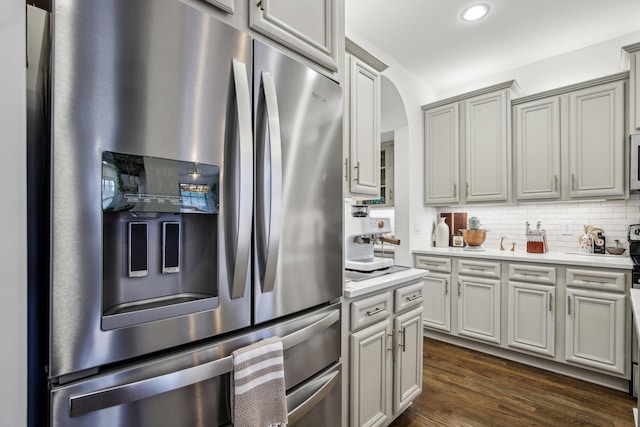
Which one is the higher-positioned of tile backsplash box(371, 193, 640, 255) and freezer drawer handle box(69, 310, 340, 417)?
tile backsplash box(371, 193, 640, 255)

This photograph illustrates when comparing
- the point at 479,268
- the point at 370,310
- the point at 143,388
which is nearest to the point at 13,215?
the point at 143,388

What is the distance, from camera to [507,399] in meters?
2.25

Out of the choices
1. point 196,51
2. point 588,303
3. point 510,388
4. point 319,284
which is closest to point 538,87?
point 588,303

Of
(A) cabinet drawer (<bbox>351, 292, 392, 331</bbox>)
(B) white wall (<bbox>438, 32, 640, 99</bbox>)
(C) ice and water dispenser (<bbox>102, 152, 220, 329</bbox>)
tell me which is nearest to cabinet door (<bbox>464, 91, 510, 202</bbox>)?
(B) white wall (<bbox>438, 32, 640, 99</bbox>)

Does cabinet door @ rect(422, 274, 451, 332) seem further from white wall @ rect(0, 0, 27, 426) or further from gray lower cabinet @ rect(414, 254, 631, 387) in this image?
white wall @ rect(0, 0, 27, 426)

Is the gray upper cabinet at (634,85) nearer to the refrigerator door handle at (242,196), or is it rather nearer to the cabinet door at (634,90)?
the cabinet door at (634,90)

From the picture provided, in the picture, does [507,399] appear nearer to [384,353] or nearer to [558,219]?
[384,353]

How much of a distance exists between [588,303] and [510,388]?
0.91 meters

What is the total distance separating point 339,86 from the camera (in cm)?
139

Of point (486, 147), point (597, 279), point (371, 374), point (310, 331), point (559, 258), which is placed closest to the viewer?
point (310, 331)

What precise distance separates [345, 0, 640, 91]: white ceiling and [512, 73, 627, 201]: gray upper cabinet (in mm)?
495

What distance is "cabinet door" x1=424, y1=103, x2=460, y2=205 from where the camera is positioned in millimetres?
3500

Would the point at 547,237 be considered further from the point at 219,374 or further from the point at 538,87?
the point at 219,374

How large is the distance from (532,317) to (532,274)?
38 cm
